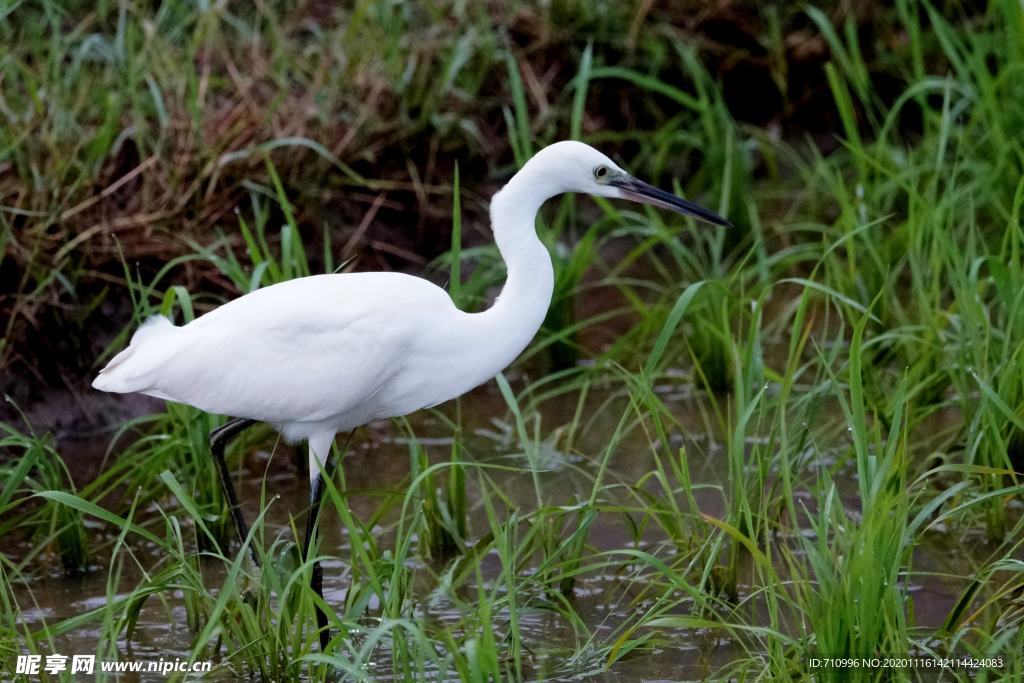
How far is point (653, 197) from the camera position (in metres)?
3.74

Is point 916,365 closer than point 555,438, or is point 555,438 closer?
point 916,365

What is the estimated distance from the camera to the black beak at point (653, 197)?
12.1 feet

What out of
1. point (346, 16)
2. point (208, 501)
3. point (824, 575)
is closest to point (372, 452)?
point (208, 501)

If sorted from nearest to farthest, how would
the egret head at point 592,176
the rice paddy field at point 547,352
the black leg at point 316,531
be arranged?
the rice paddy field at point 547,352 < the egret head at point 592,176 < the black leg at point 316,531

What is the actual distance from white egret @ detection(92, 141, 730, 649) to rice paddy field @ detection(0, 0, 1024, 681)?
8.7 inches

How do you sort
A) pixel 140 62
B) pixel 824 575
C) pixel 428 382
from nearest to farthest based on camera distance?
pixel 824 575 → pixel 428 382 → pixel 140 62

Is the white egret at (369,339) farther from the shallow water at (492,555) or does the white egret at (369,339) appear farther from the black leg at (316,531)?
the shallow water at (492,555)

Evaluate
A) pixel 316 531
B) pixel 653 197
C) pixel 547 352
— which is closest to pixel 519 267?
pixel 653 197

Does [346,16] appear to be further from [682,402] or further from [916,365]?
[916,365]

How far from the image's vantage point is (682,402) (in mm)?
5188

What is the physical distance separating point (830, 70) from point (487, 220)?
6.02 ft

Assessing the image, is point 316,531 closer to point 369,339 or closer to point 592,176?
point 369,339

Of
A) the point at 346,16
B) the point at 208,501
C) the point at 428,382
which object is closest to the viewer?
the point at 428,382

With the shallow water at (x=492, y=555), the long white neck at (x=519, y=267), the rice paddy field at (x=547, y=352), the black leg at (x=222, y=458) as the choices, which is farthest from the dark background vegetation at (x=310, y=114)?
the long white neck at (x=519, y=267)
